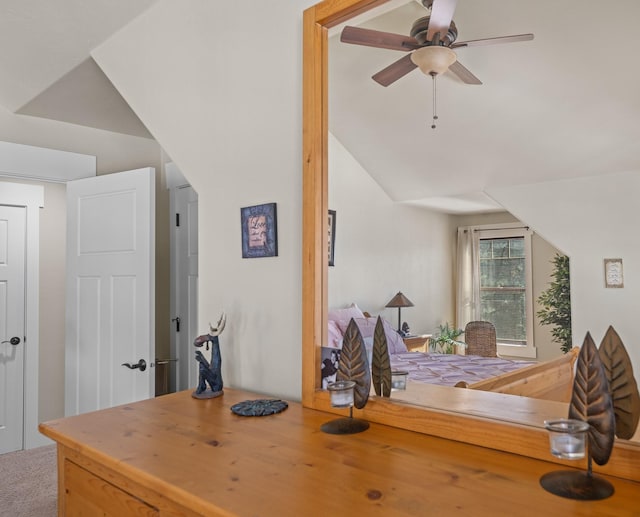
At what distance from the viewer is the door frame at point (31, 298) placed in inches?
141

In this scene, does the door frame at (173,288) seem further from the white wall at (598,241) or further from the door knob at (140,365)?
the white wall at (598,241)

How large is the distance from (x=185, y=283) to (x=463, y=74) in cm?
264

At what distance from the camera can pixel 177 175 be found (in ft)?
11.6

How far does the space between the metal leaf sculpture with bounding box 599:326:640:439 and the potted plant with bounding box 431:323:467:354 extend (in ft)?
1.06

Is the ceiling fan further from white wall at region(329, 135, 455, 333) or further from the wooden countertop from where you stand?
the wooden countertop

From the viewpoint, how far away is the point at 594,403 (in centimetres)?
93

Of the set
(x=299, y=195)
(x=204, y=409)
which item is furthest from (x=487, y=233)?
(x=204, y=409)

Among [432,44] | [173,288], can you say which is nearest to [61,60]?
[173,288]

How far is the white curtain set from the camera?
3.90 feet

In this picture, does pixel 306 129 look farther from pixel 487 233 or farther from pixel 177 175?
pixel 177 175

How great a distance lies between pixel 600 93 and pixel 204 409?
1316 millimetres

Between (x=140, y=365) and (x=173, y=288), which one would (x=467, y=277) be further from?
(x=173, y=288)

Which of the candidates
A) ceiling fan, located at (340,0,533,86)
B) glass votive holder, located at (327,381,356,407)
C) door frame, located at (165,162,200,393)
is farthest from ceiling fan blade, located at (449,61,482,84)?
door frame, located at (165,162,200,393)

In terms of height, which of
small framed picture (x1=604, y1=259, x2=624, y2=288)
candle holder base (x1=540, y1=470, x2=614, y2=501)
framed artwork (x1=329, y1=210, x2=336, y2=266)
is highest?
framed artwork (x1=329, y1=210, x2=336, y2=266)
